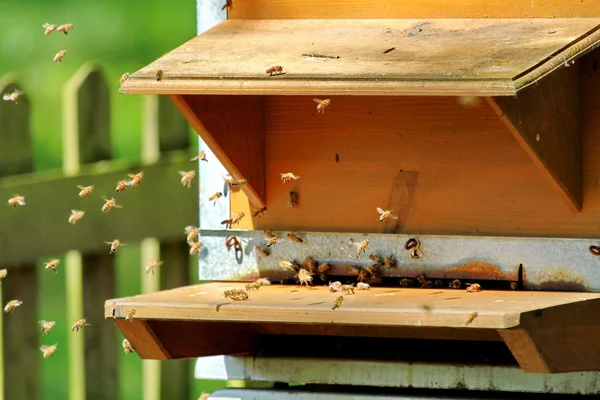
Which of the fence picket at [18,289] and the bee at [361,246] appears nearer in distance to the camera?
the bee at [361,246]

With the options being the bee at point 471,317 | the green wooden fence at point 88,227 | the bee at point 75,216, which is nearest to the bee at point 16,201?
the green wooden fence at point 88,227

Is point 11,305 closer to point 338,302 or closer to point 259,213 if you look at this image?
point 259,213

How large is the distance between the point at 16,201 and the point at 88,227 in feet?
1.14

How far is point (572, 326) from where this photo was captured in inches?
159

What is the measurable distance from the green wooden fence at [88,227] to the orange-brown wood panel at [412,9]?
1.32 m

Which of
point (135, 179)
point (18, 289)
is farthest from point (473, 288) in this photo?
point (18, 289)

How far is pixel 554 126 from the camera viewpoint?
4086 millimetres

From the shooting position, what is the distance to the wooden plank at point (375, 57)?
384 cm

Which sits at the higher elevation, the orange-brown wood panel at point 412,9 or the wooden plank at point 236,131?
the orange-brown wood panel at point 412,9

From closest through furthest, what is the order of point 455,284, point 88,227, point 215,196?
point 455,284
point 215,196
point 88,227

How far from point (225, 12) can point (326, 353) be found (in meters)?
1.13

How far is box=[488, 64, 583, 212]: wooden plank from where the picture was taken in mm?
3912

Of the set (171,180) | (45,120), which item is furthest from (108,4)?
(171,180)

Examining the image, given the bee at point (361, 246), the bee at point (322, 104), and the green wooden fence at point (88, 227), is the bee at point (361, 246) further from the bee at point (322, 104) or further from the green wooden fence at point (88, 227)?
the green wooden fence at point (88, 227)
